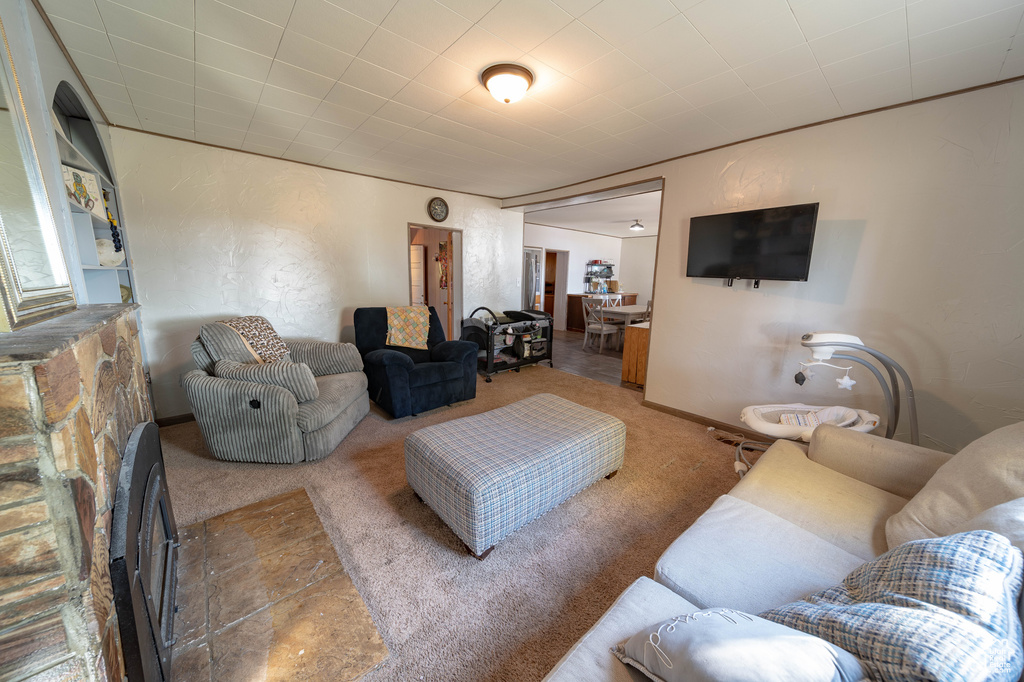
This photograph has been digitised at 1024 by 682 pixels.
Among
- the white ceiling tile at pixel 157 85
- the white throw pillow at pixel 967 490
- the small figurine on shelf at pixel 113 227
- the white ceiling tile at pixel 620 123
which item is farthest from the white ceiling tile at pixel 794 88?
the small figurine on shelf at pixel 113 227

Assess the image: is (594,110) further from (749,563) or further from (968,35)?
(749,563)

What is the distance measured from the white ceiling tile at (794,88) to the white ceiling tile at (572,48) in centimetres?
105

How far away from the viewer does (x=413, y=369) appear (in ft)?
9.98

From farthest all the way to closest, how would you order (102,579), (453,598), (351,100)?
1. (351,100)
2. (453,598)
3. (102,579)

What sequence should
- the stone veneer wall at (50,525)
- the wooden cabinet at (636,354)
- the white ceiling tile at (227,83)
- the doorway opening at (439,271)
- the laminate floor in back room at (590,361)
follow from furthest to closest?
the doorway opening at (439,271)
the laminate floor in back room at (590,361)
the wooden cabinet at (636,354)
the white ceiling tile at (227,83)
the stone veneer wall at (50,525)

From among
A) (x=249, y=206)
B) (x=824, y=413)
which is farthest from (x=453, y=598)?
(x=249, y=206)

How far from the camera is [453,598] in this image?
55.9 inches

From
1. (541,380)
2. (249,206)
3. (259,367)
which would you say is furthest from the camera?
(541,380)

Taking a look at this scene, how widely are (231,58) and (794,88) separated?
3080 millimetres

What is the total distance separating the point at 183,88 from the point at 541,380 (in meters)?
3.83

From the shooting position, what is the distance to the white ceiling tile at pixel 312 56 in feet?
5.33

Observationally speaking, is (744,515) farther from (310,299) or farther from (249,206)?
(249,206)

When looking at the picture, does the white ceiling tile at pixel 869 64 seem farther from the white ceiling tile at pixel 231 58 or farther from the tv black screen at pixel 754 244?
the white ceiling tile at pixel 231 58

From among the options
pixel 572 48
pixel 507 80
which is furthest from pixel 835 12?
pixel 507 80
